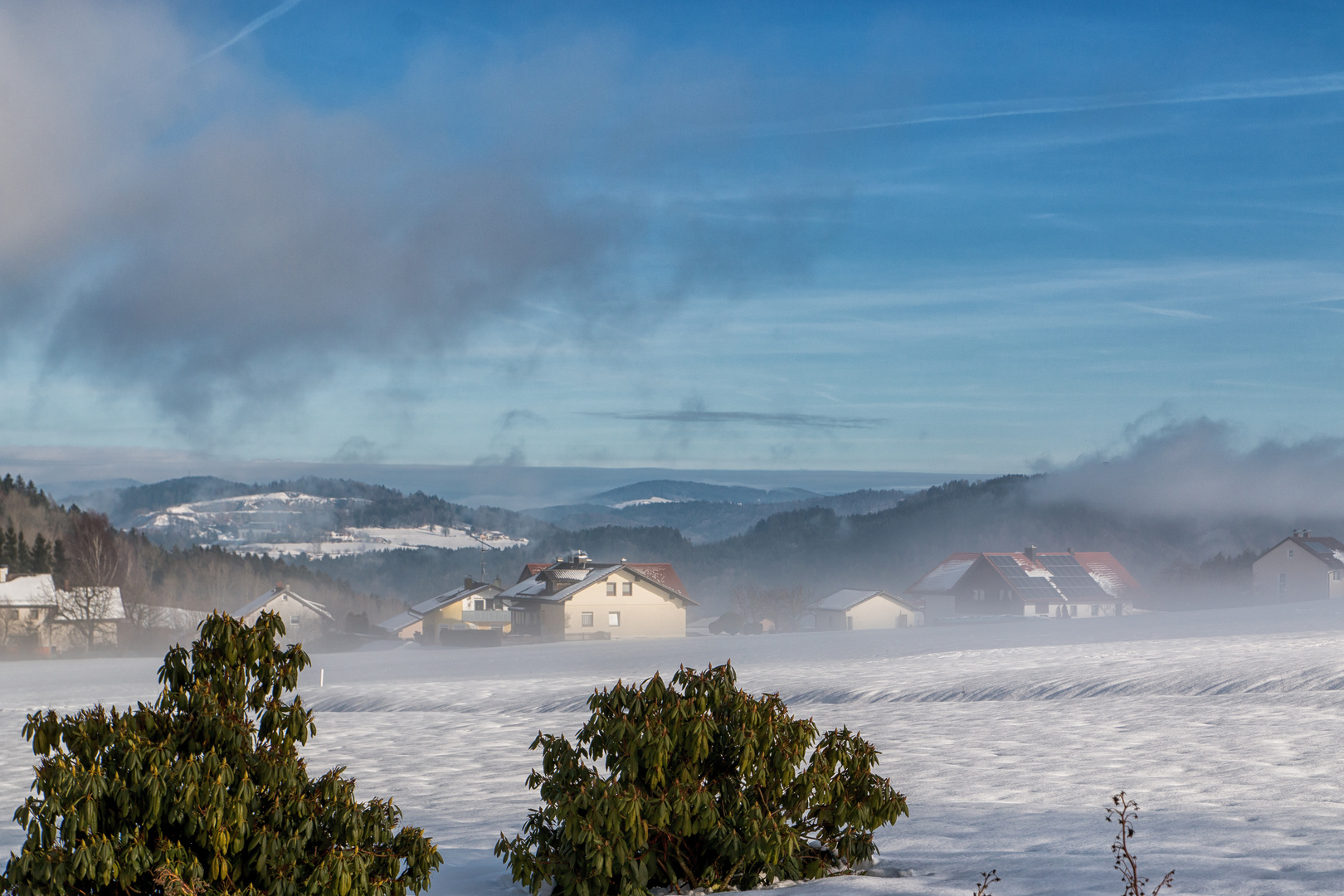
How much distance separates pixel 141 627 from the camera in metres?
Result: 88.6

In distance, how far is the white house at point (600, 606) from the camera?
75688 millimetres

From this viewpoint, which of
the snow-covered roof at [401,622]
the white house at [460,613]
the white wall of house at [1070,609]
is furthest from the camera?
the white wall of house at [1070,609]

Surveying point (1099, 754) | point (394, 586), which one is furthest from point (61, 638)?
point (394, 586)

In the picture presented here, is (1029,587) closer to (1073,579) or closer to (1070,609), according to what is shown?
(1070,609)

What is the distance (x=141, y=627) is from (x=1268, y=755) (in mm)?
87649

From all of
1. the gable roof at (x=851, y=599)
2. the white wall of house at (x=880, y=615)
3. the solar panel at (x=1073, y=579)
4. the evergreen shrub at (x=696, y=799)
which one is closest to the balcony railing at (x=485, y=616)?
the gable roof at (x=851, y=599)

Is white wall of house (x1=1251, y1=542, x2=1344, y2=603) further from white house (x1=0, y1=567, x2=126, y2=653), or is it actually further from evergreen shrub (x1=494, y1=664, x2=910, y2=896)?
evergreen shrub (x1=494, y1=664, x2=910, y2=896)

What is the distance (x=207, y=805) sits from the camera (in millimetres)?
8016

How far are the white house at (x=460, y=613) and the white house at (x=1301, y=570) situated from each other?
58.1 m

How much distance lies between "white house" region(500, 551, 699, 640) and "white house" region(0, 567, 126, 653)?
2819cm

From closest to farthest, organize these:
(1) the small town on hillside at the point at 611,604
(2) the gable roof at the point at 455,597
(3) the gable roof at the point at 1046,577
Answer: (1) the small town on hillside at the point at 611,604, (2) the gable roof at the point at 455,597, (3) the gable roof at the point at 1046,577

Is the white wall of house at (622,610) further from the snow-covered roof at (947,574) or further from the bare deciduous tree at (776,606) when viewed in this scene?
the bare deciduous tree at (776,606)

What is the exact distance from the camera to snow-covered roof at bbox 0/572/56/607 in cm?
7619

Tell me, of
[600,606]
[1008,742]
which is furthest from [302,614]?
[1008,742]
